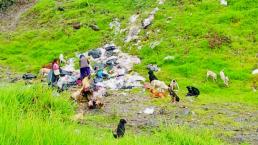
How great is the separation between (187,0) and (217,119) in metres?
24.3

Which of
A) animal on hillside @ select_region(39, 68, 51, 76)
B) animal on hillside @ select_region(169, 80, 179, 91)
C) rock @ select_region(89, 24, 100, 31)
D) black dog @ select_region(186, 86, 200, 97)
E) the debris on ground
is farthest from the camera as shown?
rock @ select_region(89, 24, 100, 31)

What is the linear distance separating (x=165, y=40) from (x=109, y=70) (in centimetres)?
649

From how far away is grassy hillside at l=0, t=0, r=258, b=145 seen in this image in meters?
32.4

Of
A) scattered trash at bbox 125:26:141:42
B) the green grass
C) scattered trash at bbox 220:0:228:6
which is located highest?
the green grass

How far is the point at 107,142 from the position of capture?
11.4 m

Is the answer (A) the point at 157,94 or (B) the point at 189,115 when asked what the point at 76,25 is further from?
(B) the point at 189,115

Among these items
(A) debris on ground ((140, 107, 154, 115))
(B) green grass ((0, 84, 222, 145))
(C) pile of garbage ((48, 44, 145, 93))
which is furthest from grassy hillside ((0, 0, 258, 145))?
(A) debris on ground ((140, 107, 154, 115))

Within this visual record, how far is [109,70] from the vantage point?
36.5 m

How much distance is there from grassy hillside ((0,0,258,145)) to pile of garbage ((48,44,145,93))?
1.00m

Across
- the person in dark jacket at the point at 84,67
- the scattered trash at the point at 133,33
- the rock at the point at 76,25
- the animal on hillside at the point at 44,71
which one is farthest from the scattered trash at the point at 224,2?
the person in dark jacket at the point at 84,67

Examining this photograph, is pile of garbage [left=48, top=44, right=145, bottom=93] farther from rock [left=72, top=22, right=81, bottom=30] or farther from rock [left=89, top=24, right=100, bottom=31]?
rock [left=72, top=22, right=81, bottom=30]

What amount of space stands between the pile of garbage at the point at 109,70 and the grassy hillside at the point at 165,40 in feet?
3.29

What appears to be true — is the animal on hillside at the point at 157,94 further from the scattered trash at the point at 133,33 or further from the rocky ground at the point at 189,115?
the scattered trash at the point at 133,33

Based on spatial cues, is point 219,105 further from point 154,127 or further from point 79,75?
point 79,75
